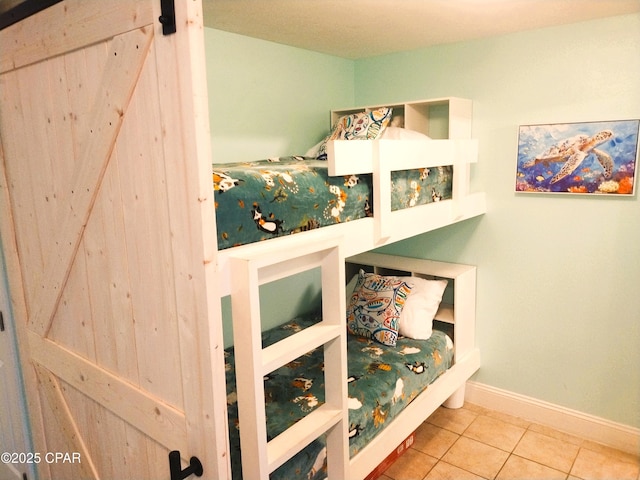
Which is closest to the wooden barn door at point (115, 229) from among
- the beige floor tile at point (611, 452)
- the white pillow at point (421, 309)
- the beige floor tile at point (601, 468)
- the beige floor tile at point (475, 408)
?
the white pillow at point (421, 309)

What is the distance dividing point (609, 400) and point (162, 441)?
2530 mm

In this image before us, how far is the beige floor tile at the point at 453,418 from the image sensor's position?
2.86 metres

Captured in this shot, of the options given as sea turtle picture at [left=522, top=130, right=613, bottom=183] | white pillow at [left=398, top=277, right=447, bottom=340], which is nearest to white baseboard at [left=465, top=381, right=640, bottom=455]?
white pillow at [left=398, top=277, right=447, bottom=340]

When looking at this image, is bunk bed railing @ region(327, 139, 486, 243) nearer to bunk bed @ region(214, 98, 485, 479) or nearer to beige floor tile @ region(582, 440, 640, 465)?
bunk bed @ region(214, 98, 485, 479)

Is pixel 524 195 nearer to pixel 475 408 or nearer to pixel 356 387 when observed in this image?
pixel 475 408

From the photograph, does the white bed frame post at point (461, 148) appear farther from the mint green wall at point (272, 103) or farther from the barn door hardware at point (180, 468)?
the barn door hardware at point (180, 468)

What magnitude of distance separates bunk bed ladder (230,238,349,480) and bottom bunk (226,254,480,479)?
8cm

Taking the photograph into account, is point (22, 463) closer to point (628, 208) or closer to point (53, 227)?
point (53, 227)

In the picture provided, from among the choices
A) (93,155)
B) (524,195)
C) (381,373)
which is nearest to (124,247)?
(93,155)

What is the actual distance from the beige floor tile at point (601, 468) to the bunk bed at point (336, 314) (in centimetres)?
73

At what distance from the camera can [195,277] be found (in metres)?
1.14

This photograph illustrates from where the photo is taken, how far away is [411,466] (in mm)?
2504

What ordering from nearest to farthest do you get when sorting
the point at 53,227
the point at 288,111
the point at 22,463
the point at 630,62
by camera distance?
the point at 53,227 → the point at 22,463 → the point at 630,62 → the point at 288,111

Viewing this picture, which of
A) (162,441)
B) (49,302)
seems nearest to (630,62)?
(162,441)
